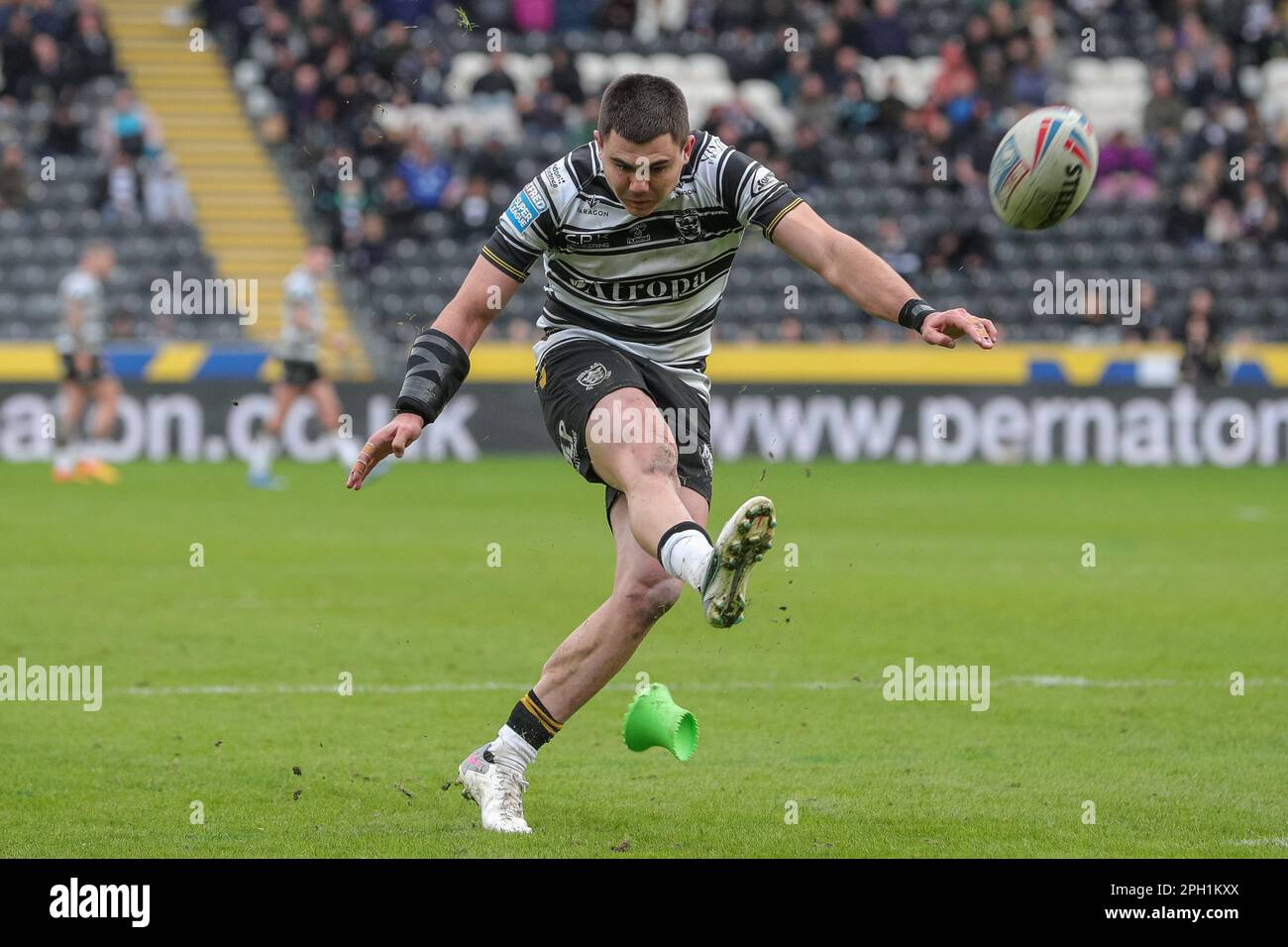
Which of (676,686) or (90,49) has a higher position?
(90,49)

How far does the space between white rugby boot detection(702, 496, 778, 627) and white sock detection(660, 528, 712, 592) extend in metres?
0.05

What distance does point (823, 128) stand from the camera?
92.4 feet

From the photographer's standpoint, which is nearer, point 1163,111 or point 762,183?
point 762,183

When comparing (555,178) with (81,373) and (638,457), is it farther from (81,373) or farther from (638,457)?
(81,373)

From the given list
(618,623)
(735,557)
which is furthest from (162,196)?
(735,557)

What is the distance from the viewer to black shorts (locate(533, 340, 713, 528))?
6.33 metres

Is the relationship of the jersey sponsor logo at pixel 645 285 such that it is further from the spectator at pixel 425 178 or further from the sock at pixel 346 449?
the spectator at pixel 425 178

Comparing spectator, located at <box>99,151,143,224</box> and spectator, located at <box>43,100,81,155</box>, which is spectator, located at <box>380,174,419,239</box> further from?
spectator, located at <box>43,100,81,155</box>

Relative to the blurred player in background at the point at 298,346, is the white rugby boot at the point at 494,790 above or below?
below

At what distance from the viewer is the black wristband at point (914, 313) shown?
602 centimetres

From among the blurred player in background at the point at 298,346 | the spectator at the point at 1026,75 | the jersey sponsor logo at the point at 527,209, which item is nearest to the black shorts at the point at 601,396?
the jersey sponsor logo at the point at 527,209

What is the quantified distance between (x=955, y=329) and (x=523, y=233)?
1.51 m

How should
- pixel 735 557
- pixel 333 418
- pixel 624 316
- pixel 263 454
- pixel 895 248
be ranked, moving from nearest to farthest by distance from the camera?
pixel 735 557 < pixel 624 316 < pixel 263 454 < pixel 333 418 < pixel 895 248

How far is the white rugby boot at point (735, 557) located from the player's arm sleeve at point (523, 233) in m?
1.42
